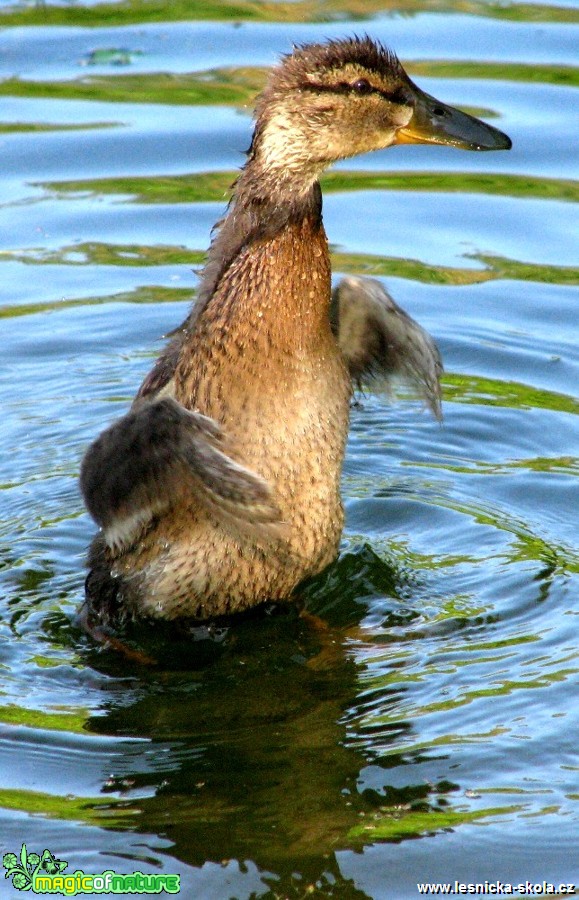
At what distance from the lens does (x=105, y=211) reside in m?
9.73

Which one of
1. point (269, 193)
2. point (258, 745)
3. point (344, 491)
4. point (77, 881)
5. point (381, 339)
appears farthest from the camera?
point (344, 491)

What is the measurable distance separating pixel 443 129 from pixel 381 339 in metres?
1.00

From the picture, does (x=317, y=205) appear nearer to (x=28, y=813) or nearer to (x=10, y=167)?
(x=28, y=813)

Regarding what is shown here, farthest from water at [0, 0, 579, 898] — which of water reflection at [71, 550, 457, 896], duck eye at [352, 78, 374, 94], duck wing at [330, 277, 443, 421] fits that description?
duck eye at [352, 78, 374, 94]

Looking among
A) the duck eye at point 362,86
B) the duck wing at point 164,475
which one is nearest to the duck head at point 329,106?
the duck eye at point 362,86

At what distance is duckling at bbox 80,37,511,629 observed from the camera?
18.2 ft

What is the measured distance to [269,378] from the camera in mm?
5715

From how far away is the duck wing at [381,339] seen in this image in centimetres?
A: 644

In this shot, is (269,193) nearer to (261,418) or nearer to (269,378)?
(269,378)

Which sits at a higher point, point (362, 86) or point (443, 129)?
point (362, 86)

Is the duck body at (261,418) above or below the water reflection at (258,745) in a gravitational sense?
above

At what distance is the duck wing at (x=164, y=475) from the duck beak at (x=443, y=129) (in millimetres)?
1456

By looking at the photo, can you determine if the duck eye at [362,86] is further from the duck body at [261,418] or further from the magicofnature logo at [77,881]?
the magicofnature logo at [77,881]

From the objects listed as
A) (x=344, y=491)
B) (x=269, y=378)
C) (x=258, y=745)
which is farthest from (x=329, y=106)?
(x=258, y=745)
